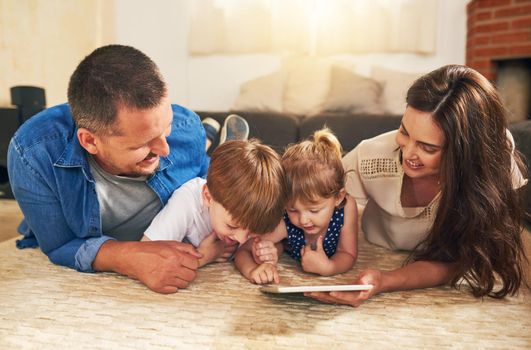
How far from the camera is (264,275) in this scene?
122cm

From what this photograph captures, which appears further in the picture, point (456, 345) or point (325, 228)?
point (325, 228)

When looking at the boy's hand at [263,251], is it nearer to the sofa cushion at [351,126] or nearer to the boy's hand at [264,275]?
the boy's hand at [264,275]

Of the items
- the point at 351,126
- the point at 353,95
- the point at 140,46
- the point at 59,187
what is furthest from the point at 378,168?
the point at 140,46

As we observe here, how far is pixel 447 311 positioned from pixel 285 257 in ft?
1.65

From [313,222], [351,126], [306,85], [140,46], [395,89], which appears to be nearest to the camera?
[313,222]

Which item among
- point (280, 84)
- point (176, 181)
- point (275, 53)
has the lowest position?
point (176, 181)

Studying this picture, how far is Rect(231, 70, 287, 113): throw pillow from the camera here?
10.6 feet

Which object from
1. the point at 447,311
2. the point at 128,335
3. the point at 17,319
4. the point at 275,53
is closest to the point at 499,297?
the point at 447,311

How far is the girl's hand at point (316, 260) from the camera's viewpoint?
4.16 feet

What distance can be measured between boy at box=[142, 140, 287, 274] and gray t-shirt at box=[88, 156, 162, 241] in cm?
7

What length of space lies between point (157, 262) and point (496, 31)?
2853 millimetres

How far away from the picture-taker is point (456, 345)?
0.93m

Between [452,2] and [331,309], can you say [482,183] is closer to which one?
[331,309]

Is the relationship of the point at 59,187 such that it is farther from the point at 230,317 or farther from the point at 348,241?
the point at 348,241
